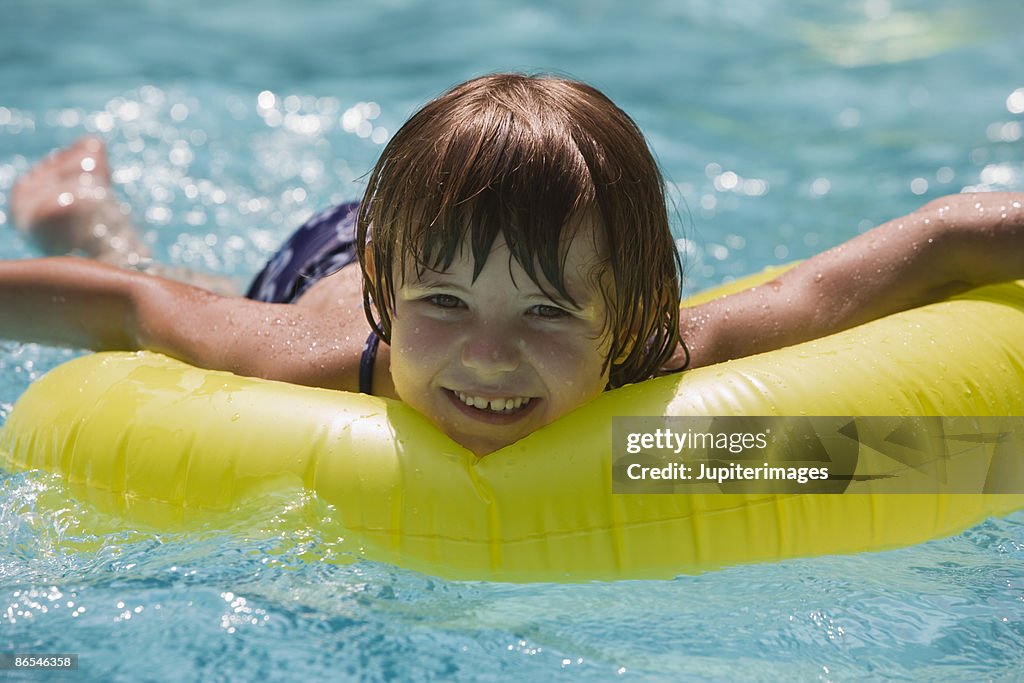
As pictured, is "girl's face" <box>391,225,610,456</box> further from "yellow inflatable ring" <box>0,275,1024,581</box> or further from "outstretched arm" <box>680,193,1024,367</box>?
"outstretched arm" <box>680,193,1024,367</box>

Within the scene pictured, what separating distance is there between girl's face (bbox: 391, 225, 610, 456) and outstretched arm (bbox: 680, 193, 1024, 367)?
1.63 feet

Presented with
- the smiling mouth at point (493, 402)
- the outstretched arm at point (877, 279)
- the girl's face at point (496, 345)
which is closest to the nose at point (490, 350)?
the girl's face at point (496, 345)

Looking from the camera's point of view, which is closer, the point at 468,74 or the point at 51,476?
the point at 51,476

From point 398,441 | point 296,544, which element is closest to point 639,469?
point 398,441

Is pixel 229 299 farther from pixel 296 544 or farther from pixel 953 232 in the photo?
pixel 953 232

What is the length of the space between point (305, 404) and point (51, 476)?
1.92 ft

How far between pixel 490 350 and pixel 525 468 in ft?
0.82

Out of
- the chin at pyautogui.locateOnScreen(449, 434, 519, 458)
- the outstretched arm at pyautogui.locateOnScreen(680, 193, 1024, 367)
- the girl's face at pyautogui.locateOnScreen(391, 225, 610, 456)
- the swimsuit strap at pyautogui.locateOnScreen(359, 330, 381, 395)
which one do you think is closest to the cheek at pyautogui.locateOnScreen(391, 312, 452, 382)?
the girl's face at pyautogui.locateOnScreen(391, 225, 610, 456)

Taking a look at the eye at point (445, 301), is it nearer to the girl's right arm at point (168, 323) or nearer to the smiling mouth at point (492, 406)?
the smiling mouth at point (492, 406)

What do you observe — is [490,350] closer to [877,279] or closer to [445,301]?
[445,301]

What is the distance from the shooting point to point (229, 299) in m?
3.10

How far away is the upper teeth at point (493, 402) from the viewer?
8.12ft

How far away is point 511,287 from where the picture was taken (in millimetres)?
2367

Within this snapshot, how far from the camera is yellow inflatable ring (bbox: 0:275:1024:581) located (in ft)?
7.93
